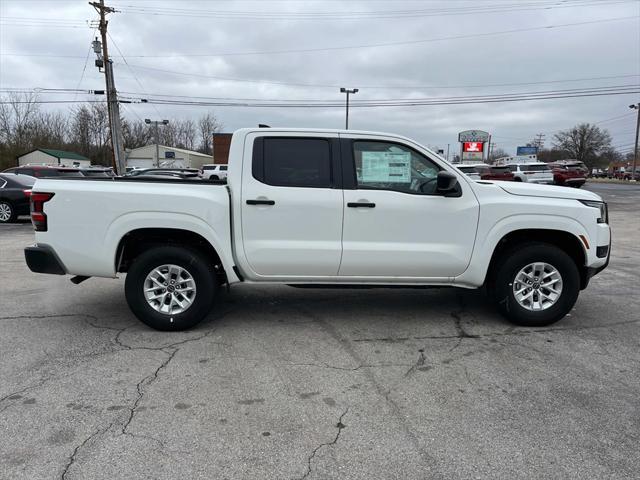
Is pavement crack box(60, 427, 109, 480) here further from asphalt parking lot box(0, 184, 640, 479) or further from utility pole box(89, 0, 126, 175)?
utility pole box(89, 0, 126, 175)

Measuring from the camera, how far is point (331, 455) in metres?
2.80

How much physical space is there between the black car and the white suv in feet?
80.8

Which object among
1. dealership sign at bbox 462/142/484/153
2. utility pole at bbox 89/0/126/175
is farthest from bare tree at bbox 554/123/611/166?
utility pole at bbox 89/0/126/175

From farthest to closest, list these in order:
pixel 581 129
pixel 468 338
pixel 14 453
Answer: pixel 581 129 < pixel 468 338 < pixel 14 453

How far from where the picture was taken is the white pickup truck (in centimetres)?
465

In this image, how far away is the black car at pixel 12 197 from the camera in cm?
1420

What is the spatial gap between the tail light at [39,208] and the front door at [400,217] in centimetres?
290

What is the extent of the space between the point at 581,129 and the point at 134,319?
354 feet

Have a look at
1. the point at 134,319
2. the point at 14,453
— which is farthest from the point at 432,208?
the point at 14,453

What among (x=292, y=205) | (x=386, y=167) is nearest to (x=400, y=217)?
(x=386, y=167)

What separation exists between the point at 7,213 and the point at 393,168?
45.2 ft

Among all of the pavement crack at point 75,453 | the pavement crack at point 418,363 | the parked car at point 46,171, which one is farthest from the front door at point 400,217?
the parked car at point 46,171

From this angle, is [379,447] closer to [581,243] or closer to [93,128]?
[581,243]

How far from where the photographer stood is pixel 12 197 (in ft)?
46.5
